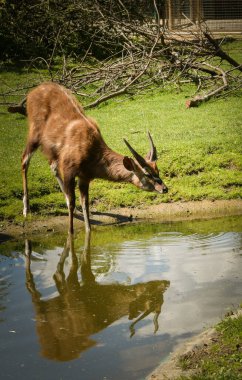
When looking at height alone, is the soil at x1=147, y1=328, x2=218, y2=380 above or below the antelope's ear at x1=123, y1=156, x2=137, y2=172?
above

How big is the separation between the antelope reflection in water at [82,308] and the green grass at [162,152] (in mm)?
2476

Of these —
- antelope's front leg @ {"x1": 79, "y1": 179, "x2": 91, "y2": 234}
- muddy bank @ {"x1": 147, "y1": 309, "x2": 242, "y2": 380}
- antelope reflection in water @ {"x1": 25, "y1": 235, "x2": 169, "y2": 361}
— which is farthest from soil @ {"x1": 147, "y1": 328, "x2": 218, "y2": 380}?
antelope's front leg @ {"x1": 79, "y1": 179, "x2": 91, "y2": 234}

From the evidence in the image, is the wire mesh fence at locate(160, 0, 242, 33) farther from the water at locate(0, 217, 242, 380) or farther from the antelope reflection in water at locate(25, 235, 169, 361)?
the antelope reflection in water at locate(25, 235, 169, 361)

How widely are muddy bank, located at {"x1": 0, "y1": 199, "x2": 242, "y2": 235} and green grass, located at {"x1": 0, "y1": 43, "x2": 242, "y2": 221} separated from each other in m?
0.13

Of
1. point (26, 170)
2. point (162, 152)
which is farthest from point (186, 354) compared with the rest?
point (162, 152)

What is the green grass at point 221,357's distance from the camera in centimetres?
442

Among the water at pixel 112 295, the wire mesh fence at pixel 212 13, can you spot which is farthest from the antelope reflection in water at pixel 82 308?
the wire mesh fence at pixel 212 13

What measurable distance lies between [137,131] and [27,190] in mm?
3479

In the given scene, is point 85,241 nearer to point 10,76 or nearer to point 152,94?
point 152,94

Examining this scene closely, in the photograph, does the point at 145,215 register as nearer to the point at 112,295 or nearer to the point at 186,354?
the point at 112,295

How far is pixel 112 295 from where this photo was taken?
21.2 feet

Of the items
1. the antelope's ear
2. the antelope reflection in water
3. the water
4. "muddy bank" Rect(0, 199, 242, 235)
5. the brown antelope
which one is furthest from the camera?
"muddy bank" Rect(0, 199, 242, 235)

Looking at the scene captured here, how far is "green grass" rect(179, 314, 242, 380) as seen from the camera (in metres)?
4.42

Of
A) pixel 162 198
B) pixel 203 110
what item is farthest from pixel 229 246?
pixel 203 110
